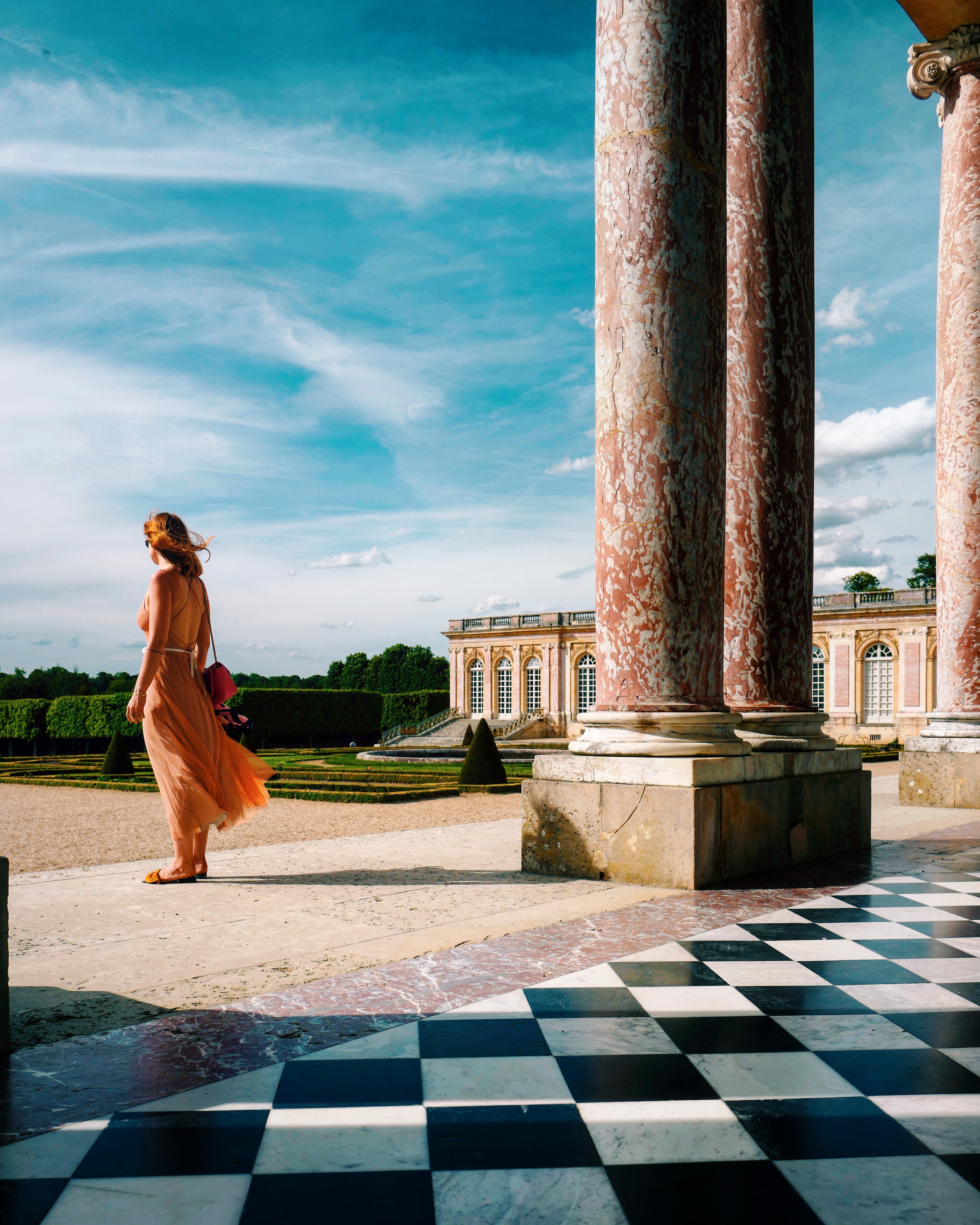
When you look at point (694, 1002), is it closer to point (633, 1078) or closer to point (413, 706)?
point (633, 1078)

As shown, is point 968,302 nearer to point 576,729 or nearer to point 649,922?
point 649,922

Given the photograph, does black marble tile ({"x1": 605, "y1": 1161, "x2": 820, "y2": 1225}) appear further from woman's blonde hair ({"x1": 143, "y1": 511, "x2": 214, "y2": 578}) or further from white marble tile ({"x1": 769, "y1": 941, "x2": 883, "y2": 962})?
woman's blonde hair ({"x1": 143, "y1": 511, "x2": 214, "y2": 578})

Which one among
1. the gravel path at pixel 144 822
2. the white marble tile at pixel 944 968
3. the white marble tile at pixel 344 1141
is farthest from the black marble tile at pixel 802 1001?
the gravel path at pixel 144 822

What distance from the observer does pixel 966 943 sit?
3.93 m

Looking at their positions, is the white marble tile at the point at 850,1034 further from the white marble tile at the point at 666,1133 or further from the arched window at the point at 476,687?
the arched window at the point at 476,687

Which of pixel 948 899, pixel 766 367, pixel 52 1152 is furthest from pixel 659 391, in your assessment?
pixel 52 1152

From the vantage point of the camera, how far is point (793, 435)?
21.6ft

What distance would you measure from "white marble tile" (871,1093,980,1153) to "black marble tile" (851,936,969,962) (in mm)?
1402

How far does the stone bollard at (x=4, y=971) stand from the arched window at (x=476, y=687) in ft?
180

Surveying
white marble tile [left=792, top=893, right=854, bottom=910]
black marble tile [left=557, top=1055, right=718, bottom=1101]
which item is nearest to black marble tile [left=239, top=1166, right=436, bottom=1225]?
black marble tile [left=557, top=1055, right=718, bottom=1101]

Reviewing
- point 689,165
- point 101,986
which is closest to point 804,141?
point 689,165

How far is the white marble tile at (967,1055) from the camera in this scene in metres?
2.56

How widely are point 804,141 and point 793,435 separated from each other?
6.75 feet

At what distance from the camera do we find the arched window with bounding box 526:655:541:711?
55.1 metres
